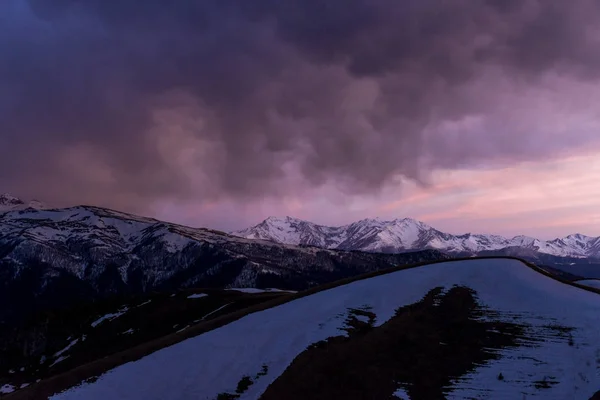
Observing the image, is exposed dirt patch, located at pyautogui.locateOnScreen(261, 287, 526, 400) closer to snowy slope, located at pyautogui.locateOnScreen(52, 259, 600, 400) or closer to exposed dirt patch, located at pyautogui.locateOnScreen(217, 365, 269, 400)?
snowy slope, located at pyautogui.locateOnScreen(52, 259, 600, 400)

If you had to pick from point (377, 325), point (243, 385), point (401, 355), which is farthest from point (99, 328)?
point (401, 355)

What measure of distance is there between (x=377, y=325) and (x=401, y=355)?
6.42m

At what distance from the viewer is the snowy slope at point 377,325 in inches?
1227

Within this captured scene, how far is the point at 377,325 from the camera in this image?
4212 centimetres

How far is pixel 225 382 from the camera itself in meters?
34.2

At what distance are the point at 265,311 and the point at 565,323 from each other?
2929 centimetres

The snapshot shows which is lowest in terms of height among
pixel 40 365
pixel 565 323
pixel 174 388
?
pixel 40 365

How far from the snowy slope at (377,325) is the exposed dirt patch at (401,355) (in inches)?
41.8

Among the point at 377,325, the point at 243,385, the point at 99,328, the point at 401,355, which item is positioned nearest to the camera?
the point at 243,385

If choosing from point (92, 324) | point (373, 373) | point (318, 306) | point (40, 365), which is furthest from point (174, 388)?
point (92, 324)

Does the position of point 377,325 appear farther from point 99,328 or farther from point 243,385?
point 99,328

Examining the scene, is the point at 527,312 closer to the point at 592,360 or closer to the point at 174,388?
the point at 592,360

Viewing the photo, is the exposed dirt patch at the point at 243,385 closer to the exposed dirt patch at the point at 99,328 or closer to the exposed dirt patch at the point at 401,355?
the exposed dirt patch at the point at 401,355

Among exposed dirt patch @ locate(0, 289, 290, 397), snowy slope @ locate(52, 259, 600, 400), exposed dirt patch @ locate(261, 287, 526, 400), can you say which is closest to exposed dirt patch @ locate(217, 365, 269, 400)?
snowy slope @ locate(52, 259, 600, 400)
